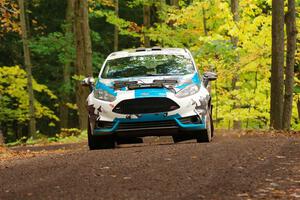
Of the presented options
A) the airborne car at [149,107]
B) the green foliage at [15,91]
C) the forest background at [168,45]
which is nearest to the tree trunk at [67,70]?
the forest background at [168,45]

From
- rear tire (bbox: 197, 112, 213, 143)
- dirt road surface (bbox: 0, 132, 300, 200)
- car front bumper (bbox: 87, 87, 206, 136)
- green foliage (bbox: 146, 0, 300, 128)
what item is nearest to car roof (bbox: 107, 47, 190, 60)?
rear tire (bbox: 197, 112, 213, 143)

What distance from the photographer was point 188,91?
35.0ft

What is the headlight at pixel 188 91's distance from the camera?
10.6 metres

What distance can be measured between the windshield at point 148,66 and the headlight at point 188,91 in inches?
23.1

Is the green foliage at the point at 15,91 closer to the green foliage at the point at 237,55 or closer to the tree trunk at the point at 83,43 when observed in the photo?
the green foliage at the point at 237,55

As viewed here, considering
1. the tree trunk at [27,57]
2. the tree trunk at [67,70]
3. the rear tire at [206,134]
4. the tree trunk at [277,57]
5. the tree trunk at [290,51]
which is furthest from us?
the tree trunk at [67,70]

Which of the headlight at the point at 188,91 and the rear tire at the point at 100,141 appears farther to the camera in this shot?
the rear tire at the point at 100,141

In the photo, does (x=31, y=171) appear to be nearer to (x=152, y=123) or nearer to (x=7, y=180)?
(x=7, y=180)

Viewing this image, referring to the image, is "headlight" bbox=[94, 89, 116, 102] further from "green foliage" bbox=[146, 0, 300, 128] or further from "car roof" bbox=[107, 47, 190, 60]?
"green foliage" bbox=[146, 0, 300, 128]

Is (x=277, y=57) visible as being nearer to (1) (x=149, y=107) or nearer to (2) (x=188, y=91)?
(2) (x=188, y=91)

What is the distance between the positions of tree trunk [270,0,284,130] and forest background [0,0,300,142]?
0.30 ft

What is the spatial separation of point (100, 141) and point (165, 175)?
4491 mm

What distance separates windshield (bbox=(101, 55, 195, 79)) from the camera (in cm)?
1140

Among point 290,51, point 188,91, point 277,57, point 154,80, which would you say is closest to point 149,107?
point 154,80
